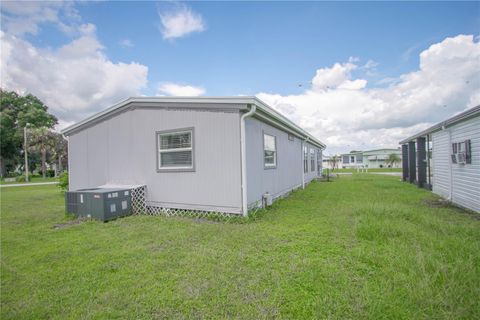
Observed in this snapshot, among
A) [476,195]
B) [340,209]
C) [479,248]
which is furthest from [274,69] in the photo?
[479,248]

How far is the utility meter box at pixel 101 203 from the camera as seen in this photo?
600cm

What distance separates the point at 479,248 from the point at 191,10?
9.67 m

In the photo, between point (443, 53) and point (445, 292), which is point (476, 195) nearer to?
point (445, 292)

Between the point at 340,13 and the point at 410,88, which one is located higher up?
the point at 340,13

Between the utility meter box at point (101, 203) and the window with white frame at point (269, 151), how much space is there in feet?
13.4

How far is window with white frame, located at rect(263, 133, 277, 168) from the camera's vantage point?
23.8ft

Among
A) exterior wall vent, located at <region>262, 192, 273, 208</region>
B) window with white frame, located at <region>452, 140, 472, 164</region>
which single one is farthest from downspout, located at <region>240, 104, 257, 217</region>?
window with white frame, located at <region>452, 140, 472, 164</region>

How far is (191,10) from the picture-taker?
27.3ft

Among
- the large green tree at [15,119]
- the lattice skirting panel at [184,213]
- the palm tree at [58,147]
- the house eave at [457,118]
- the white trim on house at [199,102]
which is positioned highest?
the large green tree at [15,119]

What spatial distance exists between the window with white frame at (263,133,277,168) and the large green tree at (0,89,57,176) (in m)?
39.6

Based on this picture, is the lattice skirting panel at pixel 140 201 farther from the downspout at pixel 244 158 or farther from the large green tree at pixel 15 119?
the large green tree at pixel 15 119

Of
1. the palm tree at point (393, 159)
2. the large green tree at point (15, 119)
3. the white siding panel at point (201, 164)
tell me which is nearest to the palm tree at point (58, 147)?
the large green tree at point (15, 119)

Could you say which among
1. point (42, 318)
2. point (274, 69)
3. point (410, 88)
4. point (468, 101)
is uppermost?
point (274, 69)

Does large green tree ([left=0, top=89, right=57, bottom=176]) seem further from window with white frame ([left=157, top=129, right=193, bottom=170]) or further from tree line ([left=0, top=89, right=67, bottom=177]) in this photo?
window with white frame ([left=157, top=129, right=193, bottom=170])
